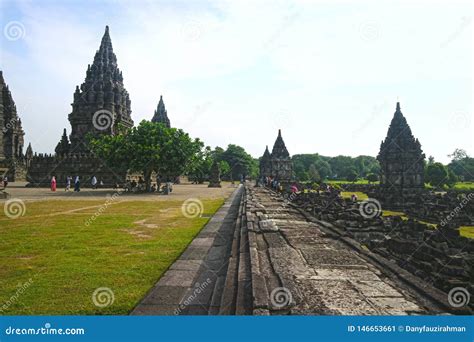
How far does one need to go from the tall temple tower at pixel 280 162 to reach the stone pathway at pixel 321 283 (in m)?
38.6

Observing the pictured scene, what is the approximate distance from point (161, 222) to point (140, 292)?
6.00 m

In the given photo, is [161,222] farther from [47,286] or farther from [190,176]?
[190,176]

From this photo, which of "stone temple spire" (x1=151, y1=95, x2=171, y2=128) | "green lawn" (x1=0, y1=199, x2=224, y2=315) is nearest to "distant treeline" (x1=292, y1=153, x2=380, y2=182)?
"stone temple spire" (x1=151, y1=95, x2=171, y2=128)

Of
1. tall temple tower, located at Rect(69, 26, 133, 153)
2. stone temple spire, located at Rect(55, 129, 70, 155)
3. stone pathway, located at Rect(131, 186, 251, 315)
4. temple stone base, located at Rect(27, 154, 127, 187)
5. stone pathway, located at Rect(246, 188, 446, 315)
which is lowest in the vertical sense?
stone pathway, located at Rect(131, 186, 251, 315)

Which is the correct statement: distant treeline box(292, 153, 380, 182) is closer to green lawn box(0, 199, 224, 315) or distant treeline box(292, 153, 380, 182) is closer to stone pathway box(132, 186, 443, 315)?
green lawn box(0, 199, 224, 315)

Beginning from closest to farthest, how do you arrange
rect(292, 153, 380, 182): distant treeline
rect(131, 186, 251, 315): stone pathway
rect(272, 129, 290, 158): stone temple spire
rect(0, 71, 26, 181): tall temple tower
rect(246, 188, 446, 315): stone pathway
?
rect(246, 188, 446, 315): stone pathway < rect(131, 186, 251, 315): stone pathway < rect(272, 129, 290, 158): stone temple spire < rect(0, 71, 26, 181): tall temple tower < rect(292, 153, 380, 182): distant treeline

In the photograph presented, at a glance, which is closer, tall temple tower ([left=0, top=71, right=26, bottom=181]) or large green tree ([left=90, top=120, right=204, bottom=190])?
large green tree ([left=90, top=120, right=204, bottom=190])

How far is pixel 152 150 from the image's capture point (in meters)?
24.5

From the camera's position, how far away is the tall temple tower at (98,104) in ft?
143

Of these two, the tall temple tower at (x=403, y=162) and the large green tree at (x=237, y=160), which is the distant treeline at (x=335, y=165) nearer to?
the large green tree at (x=237, y=160)

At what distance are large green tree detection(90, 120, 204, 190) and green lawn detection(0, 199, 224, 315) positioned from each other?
1518 cm

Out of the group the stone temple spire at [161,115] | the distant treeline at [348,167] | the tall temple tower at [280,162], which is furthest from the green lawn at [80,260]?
the distant treeline at [348,167]

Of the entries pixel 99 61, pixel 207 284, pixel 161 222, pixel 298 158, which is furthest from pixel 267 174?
pixel 298 158

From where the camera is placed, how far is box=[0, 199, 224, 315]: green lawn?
366cm
